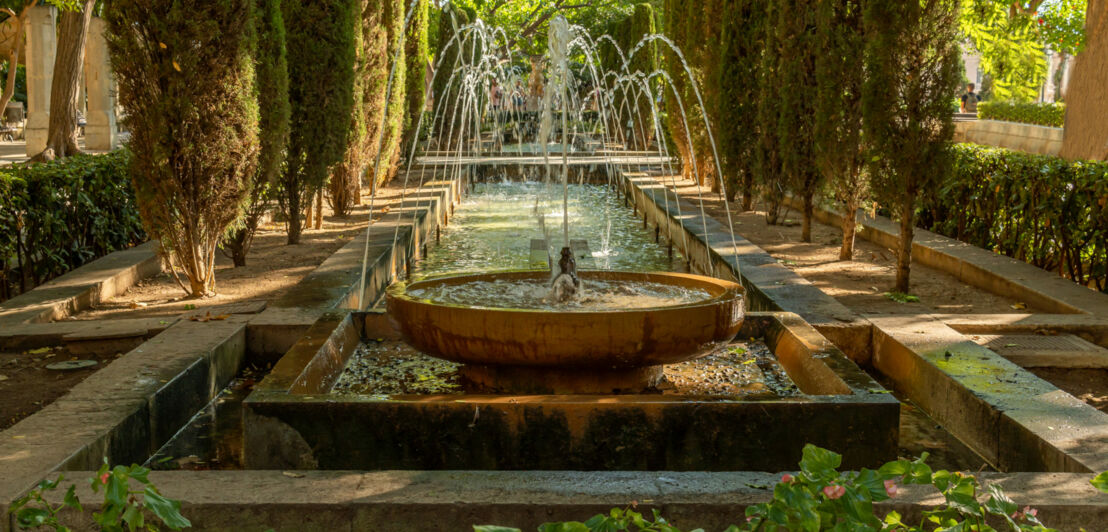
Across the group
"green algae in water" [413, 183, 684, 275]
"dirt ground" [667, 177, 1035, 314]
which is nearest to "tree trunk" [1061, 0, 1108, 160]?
"dirt ground" [667, 177, 1035, 314]

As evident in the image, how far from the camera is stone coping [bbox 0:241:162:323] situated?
6.19 m

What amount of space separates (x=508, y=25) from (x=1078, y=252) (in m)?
30.6

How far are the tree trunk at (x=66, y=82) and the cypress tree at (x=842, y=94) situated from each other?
12.7 meters

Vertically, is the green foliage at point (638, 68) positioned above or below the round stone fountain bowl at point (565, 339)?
above

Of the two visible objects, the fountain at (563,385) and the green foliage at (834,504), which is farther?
the fountain at (563,385)

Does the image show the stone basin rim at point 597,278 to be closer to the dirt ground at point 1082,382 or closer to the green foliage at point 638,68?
the dirt ground at point 1082,382

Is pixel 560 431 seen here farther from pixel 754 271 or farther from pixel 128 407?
pixel 754 271

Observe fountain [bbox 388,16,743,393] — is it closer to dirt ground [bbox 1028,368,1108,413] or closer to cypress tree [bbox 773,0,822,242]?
dirt ground [bbox 1028,368,1108,413]

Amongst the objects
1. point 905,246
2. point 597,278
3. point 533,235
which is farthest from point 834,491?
point 533,235

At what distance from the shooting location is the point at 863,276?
26.6 ft

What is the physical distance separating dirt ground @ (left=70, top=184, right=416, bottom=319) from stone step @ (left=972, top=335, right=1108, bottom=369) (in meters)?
4.63

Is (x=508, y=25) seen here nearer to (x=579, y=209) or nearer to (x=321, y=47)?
(x=579, y=209)

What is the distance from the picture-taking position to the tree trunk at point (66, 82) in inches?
650

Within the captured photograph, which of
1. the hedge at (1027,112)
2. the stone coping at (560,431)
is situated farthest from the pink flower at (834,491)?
the hedge at (1027,112)
